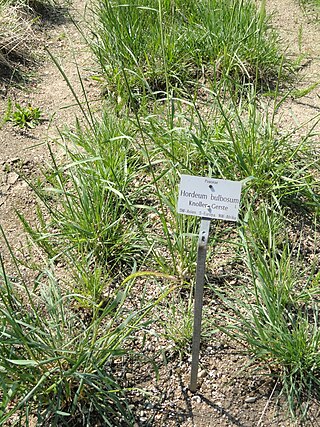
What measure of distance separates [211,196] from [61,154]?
1480 mm

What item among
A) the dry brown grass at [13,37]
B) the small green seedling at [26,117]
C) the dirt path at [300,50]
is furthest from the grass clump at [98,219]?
the dry brown grass at [13,37]

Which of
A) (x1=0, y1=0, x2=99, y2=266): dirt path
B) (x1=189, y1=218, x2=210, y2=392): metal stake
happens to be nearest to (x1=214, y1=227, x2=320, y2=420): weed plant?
(x1=189, y1=218, x2=210, y2=392): metal stake

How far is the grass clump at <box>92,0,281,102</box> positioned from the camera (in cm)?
325

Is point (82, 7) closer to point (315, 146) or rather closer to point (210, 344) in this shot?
point (315, 146)

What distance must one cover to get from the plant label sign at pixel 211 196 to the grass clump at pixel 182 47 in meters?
1.58

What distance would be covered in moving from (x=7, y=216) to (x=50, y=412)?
1.12 metres

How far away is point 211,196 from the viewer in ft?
5.58

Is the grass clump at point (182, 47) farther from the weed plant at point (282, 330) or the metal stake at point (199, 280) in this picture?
the metal stake at point (199, 280)

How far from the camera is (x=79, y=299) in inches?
86.0

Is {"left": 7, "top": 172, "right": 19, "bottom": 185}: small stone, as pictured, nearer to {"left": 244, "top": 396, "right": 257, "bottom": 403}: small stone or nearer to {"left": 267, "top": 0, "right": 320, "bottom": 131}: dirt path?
{"left": 267, "top": 0, "right": 320, "bottom": 131}: dirt path

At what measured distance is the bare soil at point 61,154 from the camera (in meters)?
1.97

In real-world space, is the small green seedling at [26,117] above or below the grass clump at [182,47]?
below

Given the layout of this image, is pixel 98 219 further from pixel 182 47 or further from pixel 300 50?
pixel 300 50

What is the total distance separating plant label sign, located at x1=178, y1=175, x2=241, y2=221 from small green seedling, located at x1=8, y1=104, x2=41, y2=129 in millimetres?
1776
